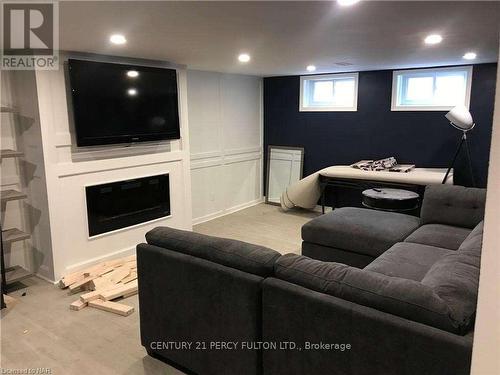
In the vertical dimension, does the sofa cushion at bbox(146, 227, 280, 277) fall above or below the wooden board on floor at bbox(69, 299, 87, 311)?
above

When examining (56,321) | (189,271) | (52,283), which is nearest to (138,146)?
(52,283)

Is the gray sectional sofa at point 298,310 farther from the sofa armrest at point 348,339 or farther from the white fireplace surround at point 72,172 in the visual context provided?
the white fireplace surround at point 72,172

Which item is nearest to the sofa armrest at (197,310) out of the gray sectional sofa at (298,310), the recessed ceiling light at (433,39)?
the gray sectional sofa at (298,310)

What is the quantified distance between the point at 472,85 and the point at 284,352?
4310 mm

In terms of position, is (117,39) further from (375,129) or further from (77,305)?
(375,129)

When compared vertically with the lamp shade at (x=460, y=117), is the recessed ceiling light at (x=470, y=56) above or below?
above

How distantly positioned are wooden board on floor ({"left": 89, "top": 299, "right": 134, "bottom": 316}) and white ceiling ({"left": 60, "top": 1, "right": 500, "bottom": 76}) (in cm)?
205

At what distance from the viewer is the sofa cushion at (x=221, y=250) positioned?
1878 millimetres

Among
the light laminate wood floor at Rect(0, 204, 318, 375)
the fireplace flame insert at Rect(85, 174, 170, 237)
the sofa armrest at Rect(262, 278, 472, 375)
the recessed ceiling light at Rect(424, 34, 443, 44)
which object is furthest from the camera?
the fireplace flame insert at Rect(85, 174, 170, 237)

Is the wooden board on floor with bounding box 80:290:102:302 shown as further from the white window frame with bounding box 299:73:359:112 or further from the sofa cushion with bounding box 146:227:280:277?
the white window frame with bounding box 299:73:359:112

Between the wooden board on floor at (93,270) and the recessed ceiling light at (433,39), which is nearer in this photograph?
the recessed ceiling light at (433,39)

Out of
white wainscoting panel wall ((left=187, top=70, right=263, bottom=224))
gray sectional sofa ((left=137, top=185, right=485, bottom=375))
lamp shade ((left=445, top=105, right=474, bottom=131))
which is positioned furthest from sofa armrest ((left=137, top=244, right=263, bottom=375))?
lamp shade ((left=445, top=105, right=474, bottom=131))

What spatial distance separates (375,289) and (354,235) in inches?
72.9

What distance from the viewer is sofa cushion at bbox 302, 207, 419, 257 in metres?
3.26
